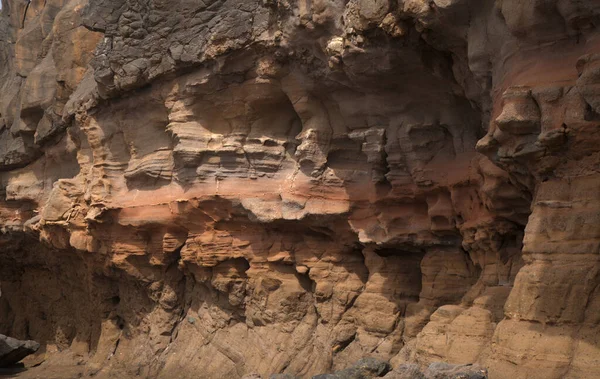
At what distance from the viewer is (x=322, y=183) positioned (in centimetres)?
1298

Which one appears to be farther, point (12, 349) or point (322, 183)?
point (12, 349)

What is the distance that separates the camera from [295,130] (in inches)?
555

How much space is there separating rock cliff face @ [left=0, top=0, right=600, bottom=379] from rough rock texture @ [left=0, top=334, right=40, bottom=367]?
81cm

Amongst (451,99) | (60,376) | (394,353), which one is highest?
(451,99)

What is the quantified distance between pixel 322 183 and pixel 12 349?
33.5 ft

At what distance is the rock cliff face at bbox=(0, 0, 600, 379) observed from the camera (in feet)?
24.6

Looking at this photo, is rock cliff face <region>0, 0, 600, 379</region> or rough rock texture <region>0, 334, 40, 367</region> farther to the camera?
rough rock texture <region>0, 334, 40, 367</region>

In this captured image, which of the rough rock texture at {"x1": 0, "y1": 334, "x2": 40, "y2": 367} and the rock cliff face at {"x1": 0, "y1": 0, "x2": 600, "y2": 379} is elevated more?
the rock cliff face at {"x1": 0, "y1": 0, "x2": 600, "y2": 379}

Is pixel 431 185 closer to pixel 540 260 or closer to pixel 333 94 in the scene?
pixel 333 94

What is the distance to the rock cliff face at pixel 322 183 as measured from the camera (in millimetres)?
7500

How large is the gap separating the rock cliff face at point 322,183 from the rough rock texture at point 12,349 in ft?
2.66

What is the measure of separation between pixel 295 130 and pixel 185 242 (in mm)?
3550

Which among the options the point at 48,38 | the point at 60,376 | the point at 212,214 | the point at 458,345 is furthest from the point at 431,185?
the point at 48,38

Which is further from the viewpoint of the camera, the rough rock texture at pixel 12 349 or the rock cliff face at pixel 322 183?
the rough rock texture at pixel 12 349
